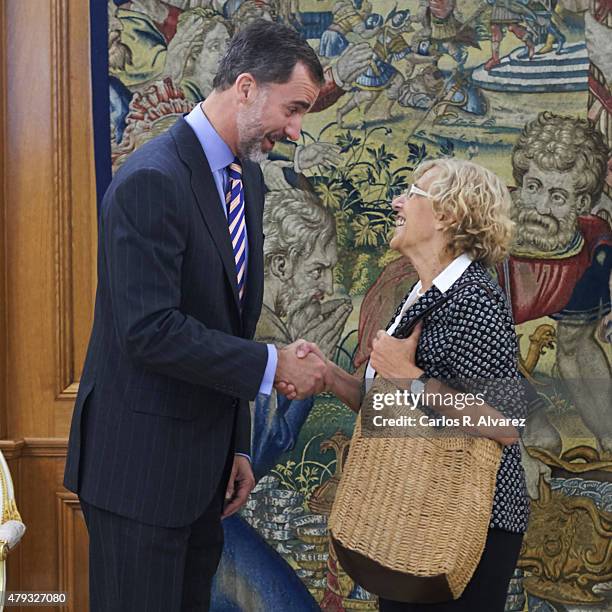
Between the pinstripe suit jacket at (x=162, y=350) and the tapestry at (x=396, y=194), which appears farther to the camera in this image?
the tapestry at (x=396, y=194)

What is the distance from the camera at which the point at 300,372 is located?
9.24 ft

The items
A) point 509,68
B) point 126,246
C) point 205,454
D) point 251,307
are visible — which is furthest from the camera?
point 509,68

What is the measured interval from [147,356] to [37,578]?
2051 millimetres

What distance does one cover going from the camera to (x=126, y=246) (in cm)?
253

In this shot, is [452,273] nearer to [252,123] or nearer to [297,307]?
[252,123]

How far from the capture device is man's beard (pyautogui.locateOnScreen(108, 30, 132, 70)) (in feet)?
13.3

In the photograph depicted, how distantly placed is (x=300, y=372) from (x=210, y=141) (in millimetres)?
747

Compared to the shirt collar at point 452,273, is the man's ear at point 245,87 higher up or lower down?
higher up

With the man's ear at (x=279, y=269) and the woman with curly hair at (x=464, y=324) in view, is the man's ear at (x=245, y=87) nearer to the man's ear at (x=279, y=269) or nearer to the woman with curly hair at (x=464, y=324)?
the woman with curly hair at (x=464, y=324)

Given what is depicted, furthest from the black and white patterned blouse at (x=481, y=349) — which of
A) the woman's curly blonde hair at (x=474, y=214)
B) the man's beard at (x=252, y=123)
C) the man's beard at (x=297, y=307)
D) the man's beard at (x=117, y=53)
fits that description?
the man's beard at (x=117, y=53)

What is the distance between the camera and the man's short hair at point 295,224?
4.11 metres

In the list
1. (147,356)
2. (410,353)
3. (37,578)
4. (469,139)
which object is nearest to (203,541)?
(147,356)

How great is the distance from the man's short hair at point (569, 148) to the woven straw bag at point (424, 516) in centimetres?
192

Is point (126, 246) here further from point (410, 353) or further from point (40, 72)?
point (40, 72)
